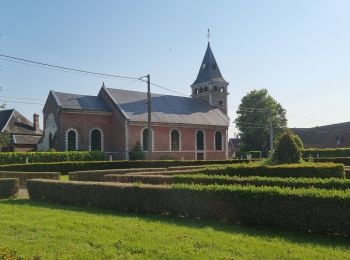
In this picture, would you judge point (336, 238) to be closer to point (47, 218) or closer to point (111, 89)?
point (47, 218)

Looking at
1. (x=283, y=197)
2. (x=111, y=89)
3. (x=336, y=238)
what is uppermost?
(x=111, y=89)

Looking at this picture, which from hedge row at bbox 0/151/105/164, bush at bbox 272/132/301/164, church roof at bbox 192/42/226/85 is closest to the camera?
bush at bbox 272/132/301/164

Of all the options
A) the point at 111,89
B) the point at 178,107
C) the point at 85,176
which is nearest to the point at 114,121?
the point at 111,89

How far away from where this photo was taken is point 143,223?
891 cm

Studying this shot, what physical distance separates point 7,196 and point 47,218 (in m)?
5.72

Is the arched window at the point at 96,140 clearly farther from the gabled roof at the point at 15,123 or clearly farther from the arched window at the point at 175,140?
the gabled roof at the point at 15,123

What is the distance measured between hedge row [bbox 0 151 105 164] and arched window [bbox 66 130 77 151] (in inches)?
131

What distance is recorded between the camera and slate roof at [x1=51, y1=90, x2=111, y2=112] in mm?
39781

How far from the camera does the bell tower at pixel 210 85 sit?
55.4 m

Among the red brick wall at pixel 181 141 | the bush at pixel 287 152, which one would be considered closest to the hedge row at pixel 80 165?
the red brick wall at pixel 181 141

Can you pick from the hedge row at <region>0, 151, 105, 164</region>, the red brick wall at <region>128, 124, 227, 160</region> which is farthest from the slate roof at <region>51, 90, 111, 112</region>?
the hedge row at <region>0, 151, 105, 164</region>

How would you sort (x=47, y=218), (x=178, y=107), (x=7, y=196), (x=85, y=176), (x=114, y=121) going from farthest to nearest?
1. (x=178, y=107)
2. (x=114, y=121)
3. (x=85, y=176)
4. (x=7, y=196)
5. (x=47, y=218)

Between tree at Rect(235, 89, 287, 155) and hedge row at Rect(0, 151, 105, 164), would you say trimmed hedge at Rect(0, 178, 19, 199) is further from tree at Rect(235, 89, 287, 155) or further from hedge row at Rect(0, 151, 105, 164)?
tree at Rect(235, 89, 287, 155)

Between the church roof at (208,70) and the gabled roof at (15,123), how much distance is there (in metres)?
22.9
